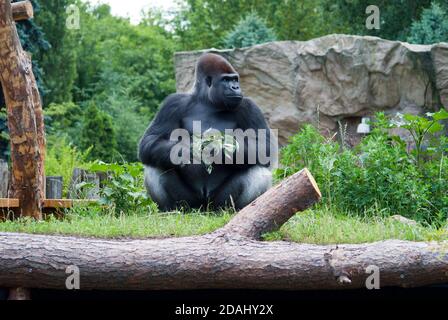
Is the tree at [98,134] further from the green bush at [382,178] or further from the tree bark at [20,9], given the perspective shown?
the green bush at [382,178]

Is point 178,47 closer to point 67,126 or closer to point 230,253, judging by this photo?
point 67,126

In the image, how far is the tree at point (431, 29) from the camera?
1302cm

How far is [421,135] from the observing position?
615cm

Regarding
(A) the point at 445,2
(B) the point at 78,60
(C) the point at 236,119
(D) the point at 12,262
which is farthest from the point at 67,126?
(D) the point at 12,262

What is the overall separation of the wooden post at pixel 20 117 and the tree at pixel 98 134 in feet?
25.5

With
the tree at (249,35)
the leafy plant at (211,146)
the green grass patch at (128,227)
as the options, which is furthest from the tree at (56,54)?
the green grass patch at (128,227)

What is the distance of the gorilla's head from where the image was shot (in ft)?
19.0

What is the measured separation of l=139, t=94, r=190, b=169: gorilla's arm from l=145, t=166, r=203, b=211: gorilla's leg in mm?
89

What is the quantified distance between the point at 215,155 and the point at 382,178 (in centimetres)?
136

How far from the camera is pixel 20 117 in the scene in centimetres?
578

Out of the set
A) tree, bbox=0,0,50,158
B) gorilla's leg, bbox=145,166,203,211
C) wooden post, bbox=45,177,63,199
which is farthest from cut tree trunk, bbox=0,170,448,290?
tree, bbox=0,0,50,158

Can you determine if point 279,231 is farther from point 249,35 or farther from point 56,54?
point 56,54

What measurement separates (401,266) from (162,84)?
16948 mm

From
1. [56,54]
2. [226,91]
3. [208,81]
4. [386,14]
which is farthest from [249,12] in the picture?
[226,91]
